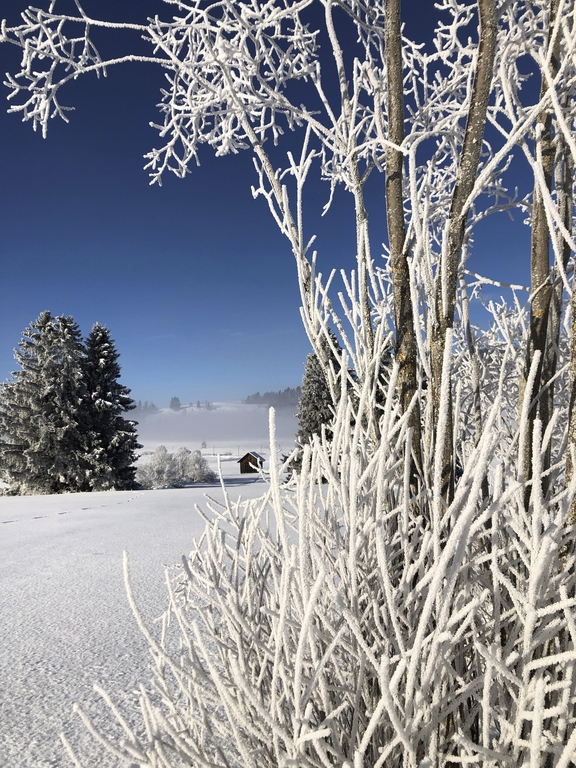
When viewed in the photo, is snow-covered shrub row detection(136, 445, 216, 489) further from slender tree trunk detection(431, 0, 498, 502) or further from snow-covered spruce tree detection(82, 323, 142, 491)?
slender tree trunk detection(431, 0, 498, 502)

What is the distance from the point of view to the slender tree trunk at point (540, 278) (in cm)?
138

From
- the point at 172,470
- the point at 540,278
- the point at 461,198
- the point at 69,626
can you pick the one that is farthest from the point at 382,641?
the point at 172,470

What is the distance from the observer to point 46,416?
16.6m

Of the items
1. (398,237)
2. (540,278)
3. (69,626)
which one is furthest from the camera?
(69,626)

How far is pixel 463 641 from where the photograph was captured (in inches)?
41.4

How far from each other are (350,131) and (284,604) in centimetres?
120

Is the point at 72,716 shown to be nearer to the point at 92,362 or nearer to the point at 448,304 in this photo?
the point at 448,304

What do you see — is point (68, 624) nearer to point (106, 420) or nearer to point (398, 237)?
point (398, 237)

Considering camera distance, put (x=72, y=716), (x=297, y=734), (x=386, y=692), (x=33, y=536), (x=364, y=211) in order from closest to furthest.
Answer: (x=386, y=692) → (x=297, y=734) → (x=364, y=211) → (x=72, y=716) → (x=33, y=536)

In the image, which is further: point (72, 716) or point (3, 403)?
point (3, 403)

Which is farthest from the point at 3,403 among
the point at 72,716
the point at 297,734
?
the point at 297,734

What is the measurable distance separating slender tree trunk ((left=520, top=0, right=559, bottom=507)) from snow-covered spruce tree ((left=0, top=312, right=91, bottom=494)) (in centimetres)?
1652

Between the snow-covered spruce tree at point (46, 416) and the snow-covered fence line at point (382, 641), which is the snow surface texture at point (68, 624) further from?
the snow-covered spruce tree at point (46, 416)

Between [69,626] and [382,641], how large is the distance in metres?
1.91
